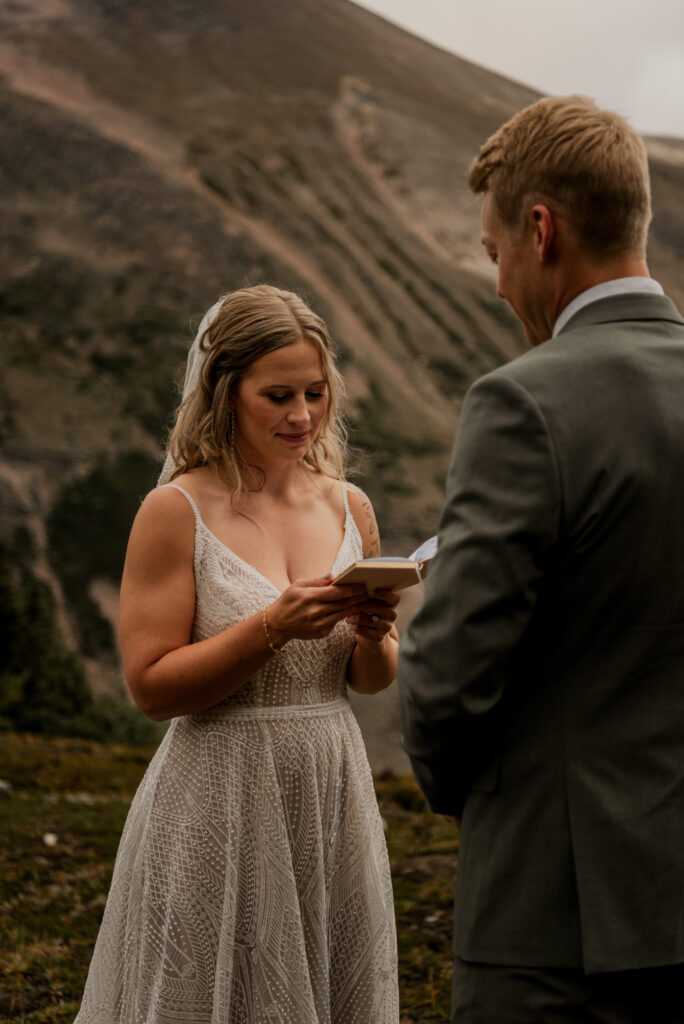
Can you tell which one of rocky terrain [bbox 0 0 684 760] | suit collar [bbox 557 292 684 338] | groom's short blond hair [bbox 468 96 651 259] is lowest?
rocky terrain [bbox 0 0 684 760]

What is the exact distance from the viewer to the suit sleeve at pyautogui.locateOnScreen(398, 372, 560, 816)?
6.07 ft

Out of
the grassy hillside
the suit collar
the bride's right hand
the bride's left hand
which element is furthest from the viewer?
the grassy hillside

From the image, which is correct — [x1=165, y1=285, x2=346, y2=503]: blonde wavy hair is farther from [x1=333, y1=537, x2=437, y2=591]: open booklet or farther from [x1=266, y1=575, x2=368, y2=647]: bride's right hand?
[x1=333, y1=537, x2=437, y2=591]: open booklet

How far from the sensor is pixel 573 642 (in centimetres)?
191

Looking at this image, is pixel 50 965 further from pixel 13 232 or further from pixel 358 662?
pixel 13 232

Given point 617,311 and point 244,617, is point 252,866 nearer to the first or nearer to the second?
point 244,617

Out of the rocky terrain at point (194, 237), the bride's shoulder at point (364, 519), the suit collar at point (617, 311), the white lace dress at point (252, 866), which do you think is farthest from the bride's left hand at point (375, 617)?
the rocky terrain at point (194, 237)

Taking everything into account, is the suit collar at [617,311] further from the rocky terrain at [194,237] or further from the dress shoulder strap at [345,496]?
the rocky terrain at [194,237]

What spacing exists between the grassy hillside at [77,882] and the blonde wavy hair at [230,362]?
2619 millimetres

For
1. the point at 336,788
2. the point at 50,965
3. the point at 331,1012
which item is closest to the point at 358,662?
the point at 336,788

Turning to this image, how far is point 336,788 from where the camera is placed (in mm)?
3066

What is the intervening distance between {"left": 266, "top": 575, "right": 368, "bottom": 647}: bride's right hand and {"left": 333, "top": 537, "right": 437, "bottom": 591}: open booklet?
0.05 m

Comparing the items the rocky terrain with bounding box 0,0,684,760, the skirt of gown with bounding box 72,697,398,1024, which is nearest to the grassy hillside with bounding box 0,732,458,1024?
the skirt of gown with bounding box 72,697,398,1024

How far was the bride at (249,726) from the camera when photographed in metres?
2.88
